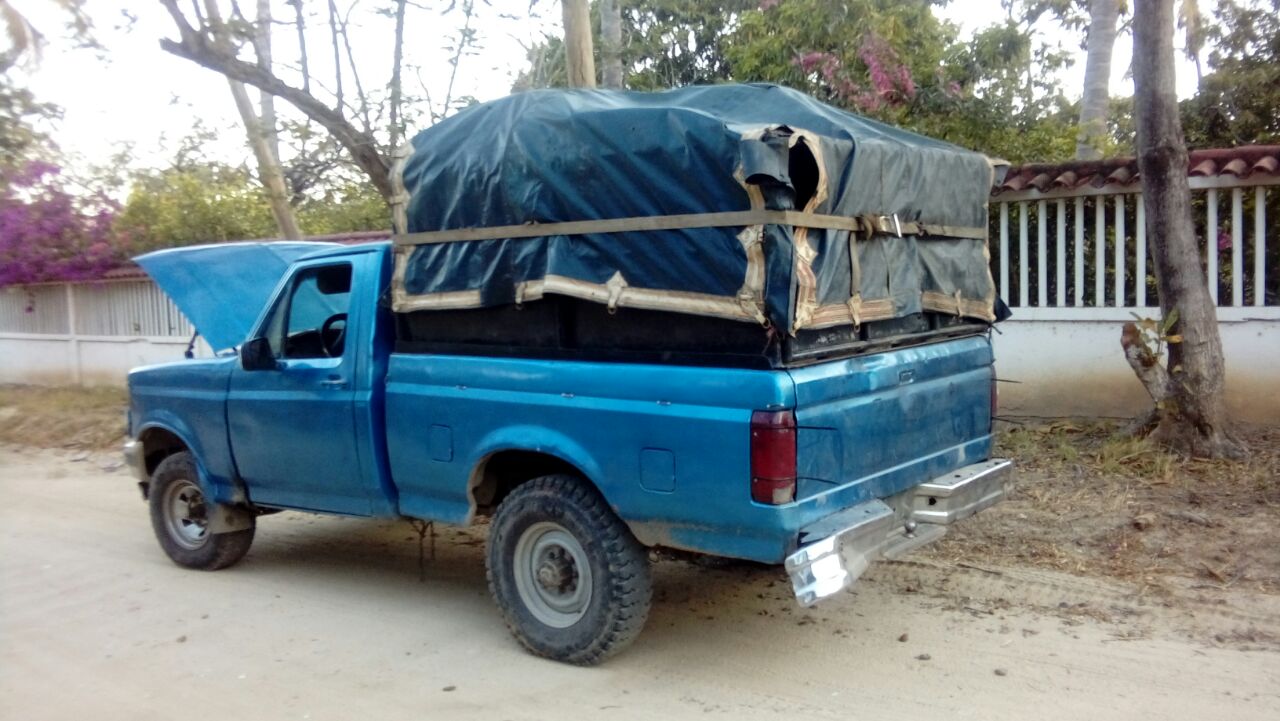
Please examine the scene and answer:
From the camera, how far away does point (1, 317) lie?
18.9m

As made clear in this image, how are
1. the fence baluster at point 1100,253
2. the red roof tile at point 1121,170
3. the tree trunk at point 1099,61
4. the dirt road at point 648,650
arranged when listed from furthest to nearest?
the tree trunk at point 1099,61, the fence baluster at point 1100,253, the red roof tile at point 1121,170, the dirt road at point 648,650

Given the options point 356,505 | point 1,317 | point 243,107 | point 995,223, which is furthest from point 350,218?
point 356,505

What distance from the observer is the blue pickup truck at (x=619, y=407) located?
448cm

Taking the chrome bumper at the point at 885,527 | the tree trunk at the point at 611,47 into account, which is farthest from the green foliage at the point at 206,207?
the chrome bumper at the point at 885,527

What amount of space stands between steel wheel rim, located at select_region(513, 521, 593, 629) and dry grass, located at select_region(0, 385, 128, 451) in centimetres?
916

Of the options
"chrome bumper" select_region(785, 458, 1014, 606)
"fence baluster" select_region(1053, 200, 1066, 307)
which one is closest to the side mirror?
"chrome bumper" select_region(785, 458, 1014, 606)

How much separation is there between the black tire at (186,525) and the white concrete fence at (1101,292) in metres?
6.45

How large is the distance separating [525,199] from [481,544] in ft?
10.1

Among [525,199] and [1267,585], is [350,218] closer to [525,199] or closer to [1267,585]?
[525,199]

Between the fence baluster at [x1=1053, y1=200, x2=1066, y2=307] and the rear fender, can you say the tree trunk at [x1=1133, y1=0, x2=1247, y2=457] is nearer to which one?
the fence baluster at [x1=1053, y1=200, x2=1066, y2=307]

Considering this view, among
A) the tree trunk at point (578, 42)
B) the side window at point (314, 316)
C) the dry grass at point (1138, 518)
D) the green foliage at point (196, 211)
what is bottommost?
the dry grass at point (1138, 518)

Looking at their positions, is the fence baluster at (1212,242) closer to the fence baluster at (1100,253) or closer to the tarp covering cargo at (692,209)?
the fence baluster at (1100,253)

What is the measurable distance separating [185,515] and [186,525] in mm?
66

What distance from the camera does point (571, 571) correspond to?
5.22 metres
